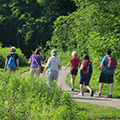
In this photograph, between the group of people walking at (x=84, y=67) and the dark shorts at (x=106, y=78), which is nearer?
the group of people walking at (x=84, y=67)

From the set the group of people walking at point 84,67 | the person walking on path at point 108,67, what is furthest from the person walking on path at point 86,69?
the person walking on path at point 108,67

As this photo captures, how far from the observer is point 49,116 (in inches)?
158

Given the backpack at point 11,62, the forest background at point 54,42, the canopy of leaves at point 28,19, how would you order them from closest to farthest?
the forest background at point 54,42, the backpack at point 11,62, the canopy of leaves at point 28,19

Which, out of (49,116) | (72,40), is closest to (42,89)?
(49,116)

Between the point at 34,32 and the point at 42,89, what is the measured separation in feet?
90.9

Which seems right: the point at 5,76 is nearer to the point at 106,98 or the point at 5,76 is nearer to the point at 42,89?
the point at 42,89

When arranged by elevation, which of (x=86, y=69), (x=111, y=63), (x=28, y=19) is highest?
(x=28, y=19)

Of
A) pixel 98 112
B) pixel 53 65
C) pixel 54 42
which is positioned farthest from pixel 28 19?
pixel 98 112

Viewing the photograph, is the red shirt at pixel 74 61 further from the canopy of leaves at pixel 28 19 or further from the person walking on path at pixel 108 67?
the canopy of leaves at pixel 28 19

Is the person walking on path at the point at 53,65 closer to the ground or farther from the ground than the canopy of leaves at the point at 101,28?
closer to the ground

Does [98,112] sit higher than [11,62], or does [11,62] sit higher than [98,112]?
[11,62]

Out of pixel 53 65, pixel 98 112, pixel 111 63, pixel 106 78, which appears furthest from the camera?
pixel 106 78

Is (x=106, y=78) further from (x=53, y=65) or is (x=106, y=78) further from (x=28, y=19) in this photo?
(x=28, y=19)

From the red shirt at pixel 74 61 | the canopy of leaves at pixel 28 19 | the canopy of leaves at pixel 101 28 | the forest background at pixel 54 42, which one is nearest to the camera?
the forest background at pixel 54 42
